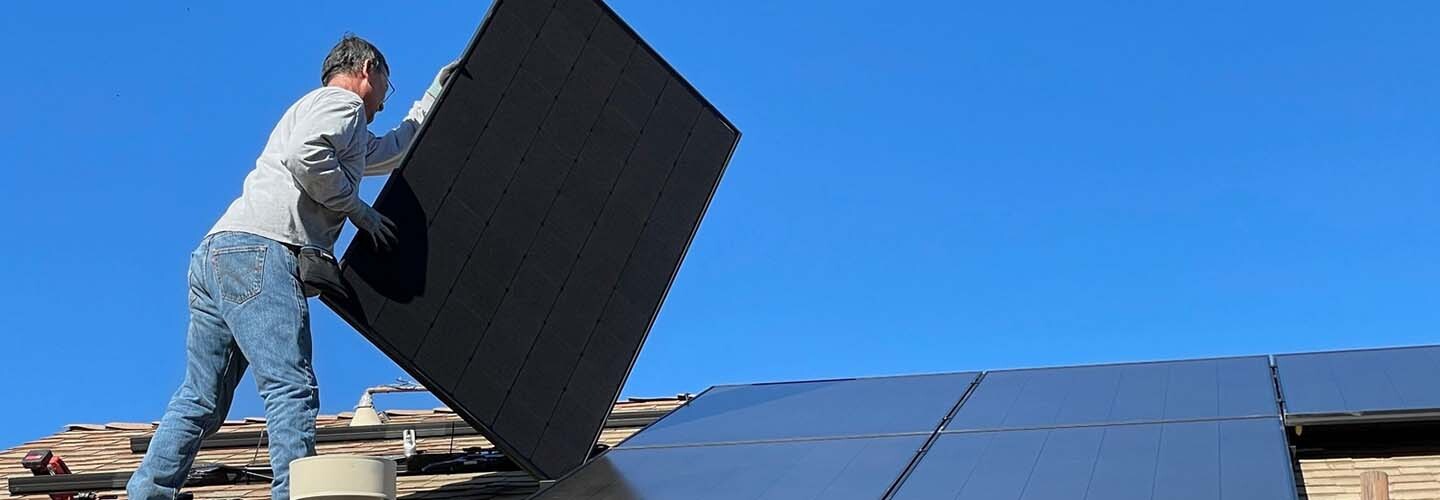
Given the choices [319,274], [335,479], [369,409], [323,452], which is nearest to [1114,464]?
[335,479]

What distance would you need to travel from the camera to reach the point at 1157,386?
6184 mm

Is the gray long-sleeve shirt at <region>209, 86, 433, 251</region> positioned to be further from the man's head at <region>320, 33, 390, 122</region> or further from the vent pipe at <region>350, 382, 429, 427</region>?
the vent pipe at <region>350, 382, 429, 427</region>

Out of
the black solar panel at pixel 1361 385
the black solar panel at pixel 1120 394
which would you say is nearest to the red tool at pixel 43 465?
the black solar panel at pixel 1120 394

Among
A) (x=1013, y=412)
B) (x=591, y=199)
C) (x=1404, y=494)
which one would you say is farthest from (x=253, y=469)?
(x=1404, y=494)

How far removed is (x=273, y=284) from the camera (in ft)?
16.9

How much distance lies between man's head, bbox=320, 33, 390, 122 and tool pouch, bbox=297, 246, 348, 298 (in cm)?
64

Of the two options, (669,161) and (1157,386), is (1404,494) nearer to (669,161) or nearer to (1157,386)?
(1157,386)

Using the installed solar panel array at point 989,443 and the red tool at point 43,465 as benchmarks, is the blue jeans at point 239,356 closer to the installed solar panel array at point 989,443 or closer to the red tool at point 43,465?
the installed solar panel array at point 989,443

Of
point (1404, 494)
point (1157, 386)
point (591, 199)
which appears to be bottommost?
point (1404, 494)

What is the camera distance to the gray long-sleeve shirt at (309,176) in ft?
17.0

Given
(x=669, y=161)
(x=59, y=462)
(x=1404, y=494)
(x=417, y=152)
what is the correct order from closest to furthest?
(x=1404, y=494)
(x=417, y=152)
(x=669, y=161)
(x=59, y=462)

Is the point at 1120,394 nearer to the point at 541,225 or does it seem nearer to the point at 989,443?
the point at 989,443

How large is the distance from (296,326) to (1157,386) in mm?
3375

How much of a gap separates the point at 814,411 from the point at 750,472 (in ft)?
4.37
